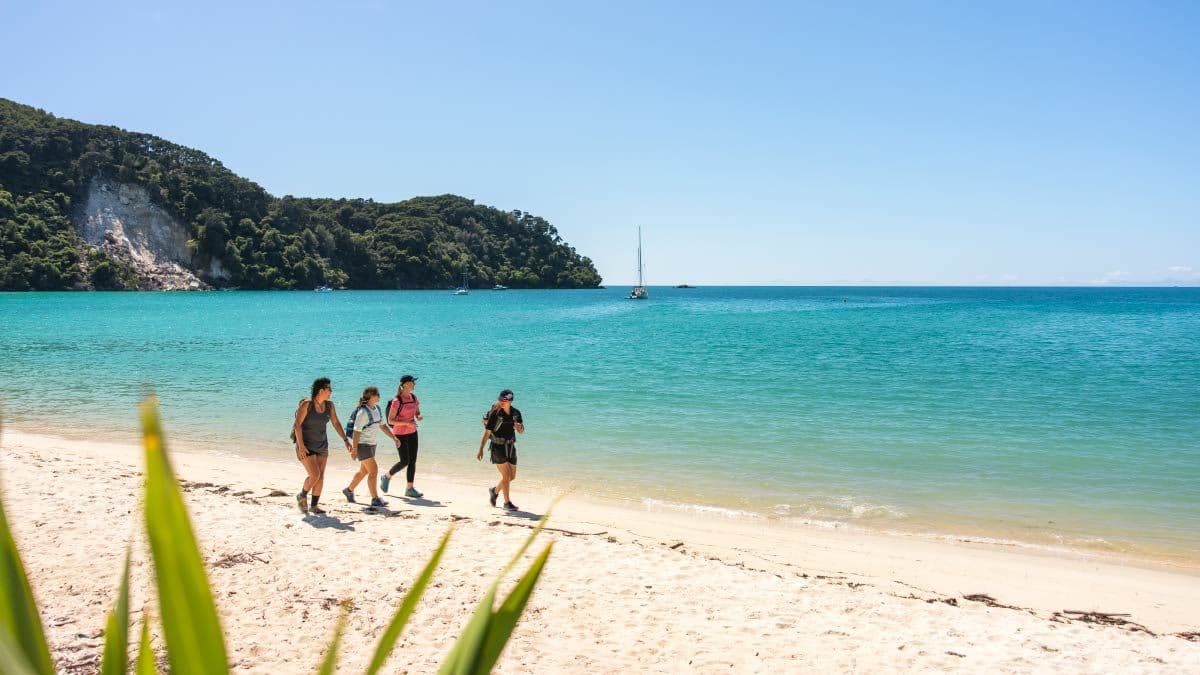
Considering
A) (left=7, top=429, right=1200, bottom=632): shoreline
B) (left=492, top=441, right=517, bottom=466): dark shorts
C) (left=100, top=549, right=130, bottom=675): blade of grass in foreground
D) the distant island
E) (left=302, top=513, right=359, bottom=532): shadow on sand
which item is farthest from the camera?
the distant island

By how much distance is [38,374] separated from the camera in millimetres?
24312

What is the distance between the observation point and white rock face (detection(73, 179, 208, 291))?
311ft

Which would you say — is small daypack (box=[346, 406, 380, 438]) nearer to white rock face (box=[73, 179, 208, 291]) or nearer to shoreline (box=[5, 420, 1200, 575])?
shoreline (box=[5, 420, 1200, 575])

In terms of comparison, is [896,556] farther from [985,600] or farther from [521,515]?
[521,515]

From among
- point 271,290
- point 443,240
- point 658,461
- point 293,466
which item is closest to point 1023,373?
point 658,461

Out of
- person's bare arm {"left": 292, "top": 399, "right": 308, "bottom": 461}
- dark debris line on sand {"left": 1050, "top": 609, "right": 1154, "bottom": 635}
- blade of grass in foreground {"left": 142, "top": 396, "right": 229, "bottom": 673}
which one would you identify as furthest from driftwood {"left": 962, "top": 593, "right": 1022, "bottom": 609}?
blade of grass in foreground {"left": 142, "top": 396, "right": 229, "bottom": 673}

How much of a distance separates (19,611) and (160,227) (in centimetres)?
11740

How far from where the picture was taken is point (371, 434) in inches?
390

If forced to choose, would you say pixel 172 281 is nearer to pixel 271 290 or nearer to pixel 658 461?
pixel 271 290

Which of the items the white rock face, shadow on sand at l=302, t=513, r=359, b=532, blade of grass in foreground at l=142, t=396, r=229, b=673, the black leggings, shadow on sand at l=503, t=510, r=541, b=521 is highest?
the white rock face

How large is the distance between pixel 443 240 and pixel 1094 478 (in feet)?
490

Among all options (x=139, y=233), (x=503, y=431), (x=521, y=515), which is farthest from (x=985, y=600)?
(x=139, y=233)

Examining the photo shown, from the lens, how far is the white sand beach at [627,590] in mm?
5922

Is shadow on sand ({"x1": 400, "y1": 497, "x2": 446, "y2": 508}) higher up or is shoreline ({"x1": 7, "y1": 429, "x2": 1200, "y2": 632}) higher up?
shadow on sand ({"x1": 400, "y1": 497, "x2": 446, "y2": 508})
